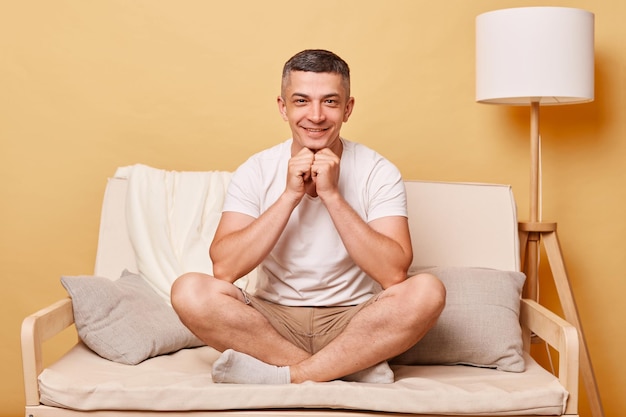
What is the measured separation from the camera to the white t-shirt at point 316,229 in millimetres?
2443

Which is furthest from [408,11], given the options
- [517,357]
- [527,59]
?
[517,357]

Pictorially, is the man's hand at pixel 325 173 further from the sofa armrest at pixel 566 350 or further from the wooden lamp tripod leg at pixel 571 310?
the wooden lamp tripod leg at pixel 571 310

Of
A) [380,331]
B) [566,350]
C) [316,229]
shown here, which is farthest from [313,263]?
[566,350]

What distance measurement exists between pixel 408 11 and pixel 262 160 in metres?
1.08

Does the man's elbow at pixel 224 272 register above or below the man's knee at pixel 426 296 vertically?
above

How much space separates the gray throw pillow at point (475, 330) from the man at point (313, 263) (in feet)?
0.76

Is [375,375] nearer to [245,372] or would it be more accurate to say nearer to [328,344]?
[328,344]

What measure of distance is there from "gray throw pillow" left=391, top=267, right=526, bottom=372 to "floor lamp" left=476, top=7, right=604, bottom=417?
0.43 metres

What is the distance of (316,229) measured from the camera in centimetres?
246

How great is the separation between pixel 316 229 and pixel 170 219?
26.0 inches

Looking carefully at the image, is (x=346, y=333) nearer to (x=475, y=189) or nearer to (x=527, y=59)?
(x=475, y=189)

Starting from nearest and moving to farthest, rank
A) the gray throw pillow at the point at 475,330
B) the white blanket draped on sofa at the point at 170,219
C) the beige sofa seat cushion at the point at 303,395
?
the beige sofa seat cushion at the point at 303,395 < the gray throw pillow at the point at 475,330 < the white blanket draped on sofa at the point at 170,219

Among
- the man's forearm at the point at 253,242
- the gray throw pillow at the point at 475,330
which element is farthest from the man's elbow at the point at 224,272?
the gray throw pillow at the point at 475,330

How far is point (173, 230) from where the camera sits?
2.89 meters
